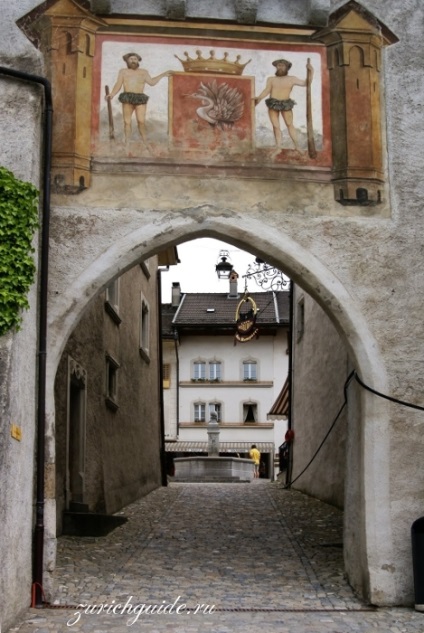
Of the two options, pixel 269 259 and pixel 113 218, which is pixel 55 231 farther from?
pixel 269 259

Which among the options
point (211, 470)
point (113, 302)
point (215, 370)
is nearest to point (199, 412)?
point (215, 370)

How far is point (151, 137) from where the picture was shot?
31.3ft

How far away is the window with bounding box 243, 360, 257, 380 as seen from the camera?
5041 cm

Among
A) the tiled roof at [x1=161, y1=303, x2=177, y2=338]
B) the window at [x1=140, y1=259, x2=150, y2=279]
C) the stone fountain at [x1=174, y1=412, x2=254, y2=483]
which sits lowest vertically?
the stone fountain at [x1=174, y1=412, x2=254, y2=483]

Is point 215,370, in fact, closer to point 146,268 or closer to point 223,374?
point 223,374

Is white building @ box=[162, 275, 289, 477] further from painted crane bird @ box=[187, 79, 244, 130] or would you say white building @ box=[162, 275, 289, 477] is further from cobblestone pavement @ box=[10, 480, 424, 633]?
painted crane bird @ box=[187, 79, 244, 130]

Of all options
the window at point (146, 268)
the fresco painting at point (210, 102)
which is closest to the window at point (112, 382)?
the window at point (146, 268)

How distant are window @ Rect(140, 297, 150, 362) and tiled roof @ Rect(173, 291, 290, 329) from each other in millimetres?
26424

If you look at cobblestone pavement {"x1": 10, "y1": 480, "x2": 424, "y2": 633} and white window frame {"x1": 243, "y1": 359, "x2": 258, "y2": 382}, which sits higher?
white window frame {"x1": 243, "y1": 359, "x2": 258, "y2": 382}

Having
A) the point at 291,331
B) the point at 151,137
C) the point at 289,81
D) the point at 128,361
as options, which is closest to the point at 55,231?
the point at 151,137

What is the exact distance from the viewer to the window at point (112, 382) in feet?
53.7

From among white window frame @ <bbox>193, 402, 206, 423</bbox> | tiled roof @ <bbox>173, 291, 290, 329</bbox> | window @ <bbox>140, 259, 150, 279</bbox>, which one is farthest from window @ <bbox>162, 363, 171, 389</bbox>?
window @ <bbox>140, 259, 150, 279</bbox>

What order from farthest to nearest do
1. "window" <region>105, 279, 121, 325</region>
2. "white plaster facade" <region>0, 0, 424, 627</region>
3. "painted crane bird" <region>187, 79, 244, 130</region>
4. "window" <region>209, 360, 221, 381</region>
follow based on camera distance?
"window" <region>209, 360, 221, 381</region> < "window" <region>105, 279, 121, 325</region> < "painted crane bird" <region>187, 79, 244, 130</region> < "white plaster facade" <region>0, 0, 424, 627</region>

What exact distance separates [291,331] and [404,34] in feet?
44.1
